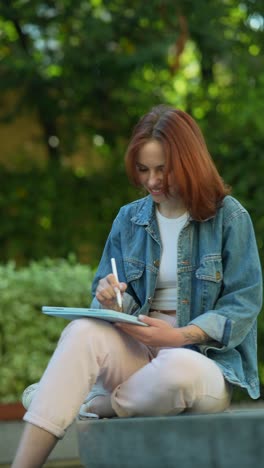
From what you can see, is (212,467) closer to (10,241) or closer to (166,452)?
(166,452)

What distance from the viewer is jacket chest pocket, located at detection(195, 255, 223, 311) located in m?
3.92

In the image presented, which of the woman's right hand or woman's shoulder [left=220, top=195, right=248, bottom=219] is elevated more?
woman's shoulder [left=220, top=195, right=248, bottom=219]

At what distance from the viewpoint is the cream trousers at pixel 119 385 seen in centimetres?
363

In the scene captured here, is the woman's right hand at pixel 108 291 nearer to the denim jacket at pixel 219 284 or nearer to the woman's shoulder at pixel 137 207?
the denim jacket at pixel 219 284

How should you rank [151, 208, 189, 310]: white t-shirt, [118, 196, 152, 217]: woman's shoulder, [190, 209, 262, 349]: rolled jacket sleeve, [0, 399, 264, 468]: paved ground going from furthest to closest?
[0, 399, 264, 468]: paved ground → [118, 196, 152, 217]: woman's shoulder → [151, 208, 189, 310]: white t-shirt → [190, 209, 262, 349]: rolled jacket sleeve

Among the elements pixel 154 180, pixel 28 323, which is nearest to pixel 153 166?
pixel 154 180

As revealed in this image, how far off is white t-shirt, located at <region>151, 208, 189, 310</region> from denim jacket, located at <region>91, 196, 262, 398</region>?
0.08 ft

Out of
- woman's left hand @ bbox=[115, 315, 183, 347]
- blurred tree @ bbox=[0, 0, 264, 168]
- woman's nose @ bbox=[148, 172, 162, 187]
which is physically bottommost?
woman's left hand @ bbox=[115, 315, 183, 347]

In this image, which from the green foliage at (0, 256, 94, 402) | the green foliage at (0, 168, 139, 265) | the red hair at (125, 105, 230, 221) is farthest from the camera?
the green foliage at (0, 168, 139, 265)

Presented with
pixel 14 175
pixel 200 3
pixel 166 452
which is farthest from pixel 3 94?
pixel 166 452

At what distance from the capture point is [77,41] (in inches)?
365

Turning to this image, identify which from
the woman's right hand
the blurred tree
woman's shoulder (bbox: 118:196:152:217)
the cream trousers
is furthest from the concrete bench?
the blurred tree

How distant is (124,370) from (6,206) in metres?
5.93

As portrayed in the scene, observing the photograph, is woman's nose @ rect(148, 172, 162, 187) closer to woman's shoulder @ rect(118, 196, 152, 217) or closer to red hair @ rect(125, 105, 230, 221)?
red hair @ rect(125, 105, 230, 221)
